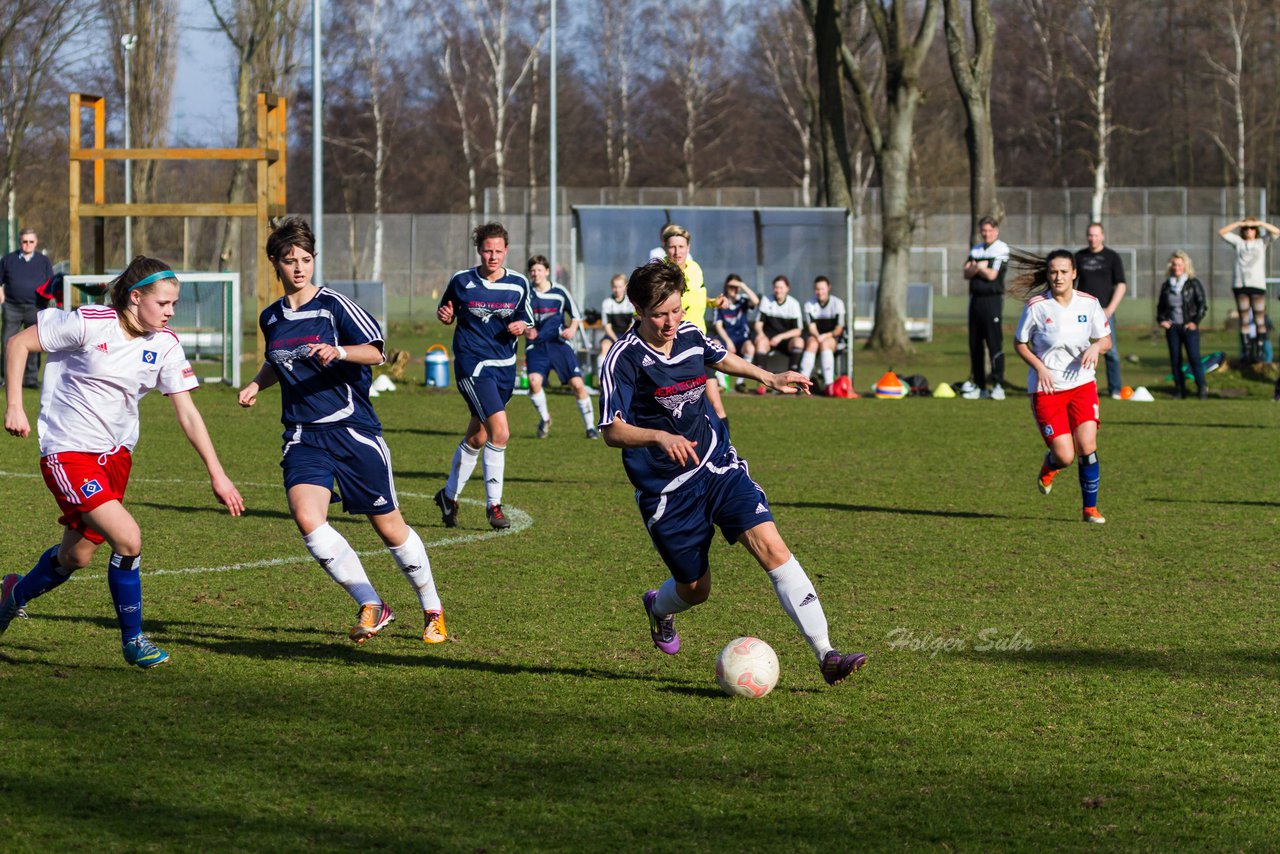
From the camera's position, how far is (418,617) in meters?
→ 7.12

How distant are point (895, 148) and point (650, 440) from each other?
23828mm

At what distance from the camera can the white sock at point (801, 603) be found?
5.71 metres

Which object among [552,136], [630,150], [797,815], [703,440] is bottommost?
[797,815]

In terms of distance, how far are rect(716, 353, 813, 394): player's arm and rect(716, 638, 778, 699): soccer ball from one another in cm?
97

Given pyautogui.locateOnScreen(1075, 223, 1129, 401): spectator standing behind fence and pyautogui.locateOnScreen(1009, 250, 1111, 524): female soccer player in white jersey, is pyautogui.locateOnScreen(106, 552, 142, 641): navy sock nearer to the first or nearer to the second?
pyautogui.locateOnScreen(1009, 250, 1111, 524): female soccer player in white jersey

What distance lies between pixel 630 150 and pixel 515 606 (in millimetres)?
57933

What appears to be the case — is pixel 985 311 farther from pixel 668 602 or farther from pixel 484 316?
pixel 668 602

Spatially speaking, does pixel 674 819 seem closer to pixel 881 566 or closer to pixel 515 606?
pixel 515 606

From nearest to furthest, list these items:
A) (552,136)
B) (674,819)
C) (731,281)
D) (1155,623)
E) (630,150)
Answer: (674,819) → (1155,623) → (731,281) → (552,136) → (630,150)

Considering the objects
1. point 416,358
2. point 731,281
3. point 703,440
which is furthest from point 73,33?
point 703,440

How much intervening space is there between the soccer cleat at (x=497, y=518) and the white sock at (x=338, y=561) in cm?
328

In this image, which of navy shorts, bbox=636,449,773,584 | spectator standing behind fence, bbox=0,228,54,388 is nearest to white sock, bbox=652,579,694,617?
navy shorts, bbox=636,449,773,584

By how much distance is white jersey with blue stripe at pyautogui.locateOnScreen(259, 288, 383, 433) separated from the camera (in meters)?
6.39

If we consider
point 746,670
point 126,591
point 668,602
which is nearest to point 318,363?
point 126,591
